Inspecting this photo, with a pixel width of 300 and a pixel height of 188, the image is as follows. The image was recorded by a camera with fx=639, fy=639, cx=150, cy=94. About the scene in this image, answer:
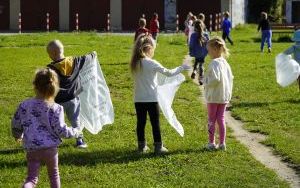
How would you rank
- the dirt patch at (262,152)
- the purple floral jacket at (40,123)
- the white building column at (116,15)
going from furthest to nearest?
the white building column at (116,15)
the dirt patch at (262,152)
the purple floral jacket at (40,123)

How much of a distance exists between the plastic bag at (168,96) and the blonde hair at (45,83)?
110 inches

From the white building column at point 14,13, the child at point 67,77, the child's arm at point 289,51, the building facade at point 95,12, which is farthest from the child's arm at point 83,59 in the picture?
the white building column at point 14,13

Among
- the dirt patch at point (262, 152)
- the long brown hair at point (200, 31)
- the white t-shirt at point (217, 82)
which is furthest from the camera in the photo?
the long brown hair at point (200, 31)

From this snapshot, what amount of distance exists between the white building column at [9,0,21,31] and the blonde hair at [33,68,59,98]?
40422 mm

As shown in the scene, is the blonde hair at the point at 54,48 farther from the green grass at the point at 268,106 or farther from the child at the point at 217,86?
the green grass at the point at 268,106

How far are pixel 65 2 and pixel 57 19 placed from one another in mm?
1350

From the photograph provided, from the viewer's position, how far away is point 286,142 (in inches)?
368

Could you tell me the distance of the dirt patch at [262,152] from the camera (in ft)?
25.2

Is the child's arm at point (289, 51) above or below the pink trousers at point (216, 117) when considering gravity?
above

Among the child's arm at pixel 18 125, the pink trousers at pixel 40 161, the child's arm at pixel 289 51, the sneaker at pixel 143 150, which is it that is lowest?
the sneaker at pixel 143 150

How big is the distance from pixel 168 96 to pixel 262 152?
1538 mm

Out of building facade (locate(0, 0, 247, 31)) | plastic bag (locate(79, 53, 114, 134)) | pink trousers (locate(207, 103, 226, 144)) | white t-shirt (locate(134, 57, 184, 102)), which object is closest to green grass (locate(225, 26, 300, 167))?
pink trousers (locate(207, 103, 226, 144))

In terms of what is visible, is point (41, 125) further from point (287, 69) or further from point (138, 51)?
point (287, 69)

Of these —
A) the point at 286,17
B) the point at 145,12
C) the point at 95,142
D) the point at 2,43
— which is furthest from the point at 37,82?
the point at 286,17
